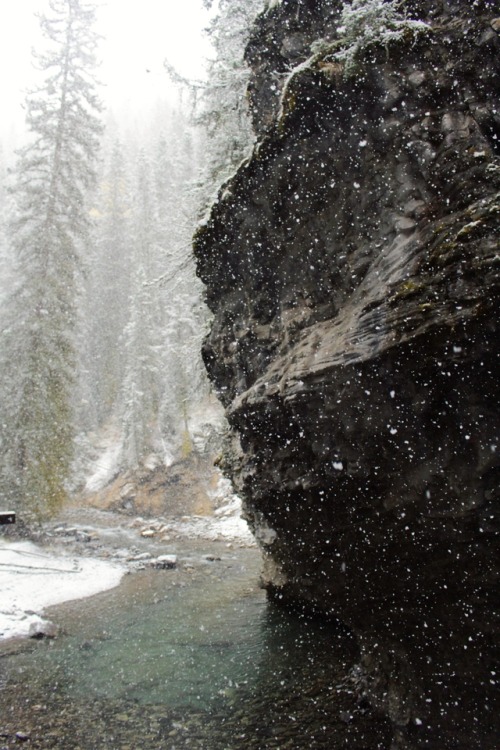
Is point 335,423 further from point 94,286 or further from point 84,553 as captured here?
point 94,286

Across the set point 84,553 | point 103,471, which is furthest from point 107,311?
point 84,553

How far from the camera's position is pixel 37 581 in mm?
13211

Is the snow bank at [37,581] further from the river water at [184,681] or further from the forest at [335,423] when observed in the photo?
the river water at [184,681]

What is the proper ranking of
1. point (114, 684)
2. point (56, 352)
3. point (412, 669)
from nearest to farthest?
1. point (412, 669)
2. point (114, 684)
3. point (56, 352)

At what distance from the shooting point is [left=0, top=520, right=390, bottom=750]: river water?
245 inches

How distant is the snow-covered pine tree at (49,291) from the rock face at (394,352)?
12.2 metres

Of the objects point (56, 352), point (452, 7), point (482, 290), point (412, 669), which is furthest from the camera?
point (56, 352)

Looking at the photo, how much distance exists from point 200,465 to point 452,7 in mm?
24205

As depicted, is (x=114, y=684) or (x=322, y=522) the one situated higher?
(x=322, y=522)

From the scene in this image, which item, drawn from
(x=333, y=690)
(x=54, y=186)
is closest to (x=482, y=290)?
(x=333, y=690)

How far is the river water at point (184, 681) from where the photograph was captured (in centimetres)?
621

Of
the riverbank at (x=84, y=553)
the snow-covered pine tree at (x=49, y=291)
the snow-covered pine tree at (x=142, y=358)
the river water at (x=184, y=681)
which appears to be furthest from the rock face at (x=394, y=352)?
the snow-covered pine tree at (x=142, y=358)

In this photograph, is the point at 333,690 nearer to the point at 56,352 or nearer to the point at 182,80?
the point at 182,80

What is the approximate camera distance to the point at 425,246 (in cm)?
524
